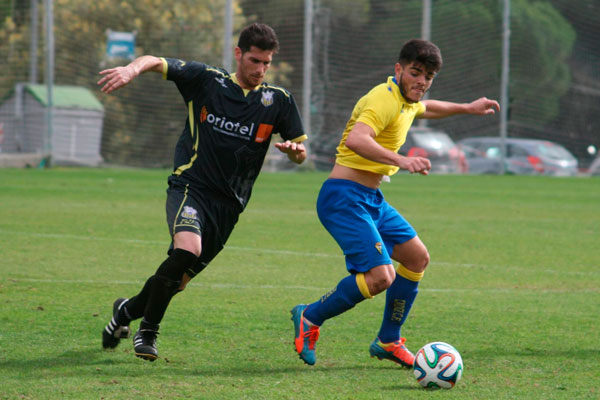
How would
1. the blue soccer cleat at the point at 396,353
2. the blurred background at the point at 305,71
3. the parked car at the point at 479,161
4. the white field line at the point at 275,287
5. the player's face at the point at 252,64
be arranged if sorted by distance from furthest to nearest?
the parked car at the point at 479,161, the blurred background at the point at 305,71, the white field line at the point at 275,287, the player's face at the point at 252,64, the blue soccer cleat at the point at 396,353

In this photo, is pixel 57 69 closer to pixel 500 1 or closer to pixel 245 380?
pixel 500 1

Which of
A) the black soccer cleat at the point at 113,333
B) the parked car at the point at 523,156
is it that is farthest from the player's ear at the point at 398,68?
the parked car at the point at 523,156

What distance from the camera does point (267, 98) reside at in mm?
5676

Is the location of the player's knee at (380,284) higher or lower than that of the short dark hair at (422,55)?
lower

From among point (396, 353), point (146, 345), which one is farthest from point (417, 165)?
point (146, 345)

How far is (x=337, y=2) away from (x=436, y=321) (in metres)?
23.4

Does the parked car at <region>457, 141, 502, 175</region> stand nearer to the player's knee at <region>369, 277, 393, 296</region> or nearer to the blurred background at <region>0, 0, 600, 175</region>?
the blurred background at <region>0, 0, 600, 175</region>

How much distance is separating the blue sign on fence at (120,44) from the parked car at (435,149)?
8365mm

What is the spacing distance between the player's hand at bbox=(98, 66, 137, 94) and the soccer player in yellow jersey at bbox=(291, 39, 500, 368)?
4.16 ft

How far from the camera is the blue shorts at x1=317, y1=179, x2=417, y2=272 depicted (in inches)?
205

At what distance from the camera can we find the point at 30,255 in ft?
29.7

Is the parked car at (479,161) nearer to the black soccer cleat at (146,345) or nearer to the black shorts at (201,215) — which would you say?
the black shorts at (201,215)

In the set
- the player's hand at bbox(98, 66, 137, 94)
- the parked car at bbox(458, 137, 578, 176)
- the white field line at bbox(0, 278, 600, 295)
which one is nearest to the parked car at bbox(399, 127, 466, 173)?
the parked car at bbox(458, 137, 578, 176)

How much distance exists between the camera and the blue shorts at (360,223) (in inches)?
205
